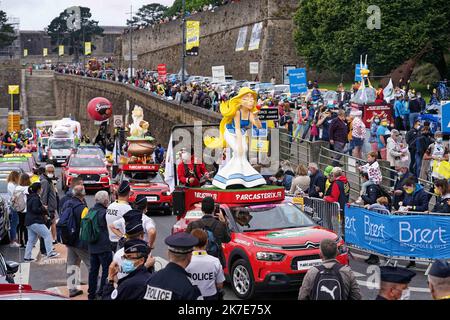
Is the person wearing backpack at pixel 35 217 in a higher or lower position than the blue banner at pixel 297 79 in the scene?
lower

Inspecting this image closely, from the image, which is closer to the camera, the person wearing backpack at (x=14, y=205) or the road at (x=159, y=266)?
the road at (x=159, y=266)

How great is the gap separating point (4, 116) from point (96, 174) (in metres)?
77.6

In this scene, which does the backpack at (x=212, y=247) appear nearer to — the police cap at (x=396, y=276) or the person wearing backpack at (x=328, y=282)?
the person wearing backpack at (x=328, y=282)

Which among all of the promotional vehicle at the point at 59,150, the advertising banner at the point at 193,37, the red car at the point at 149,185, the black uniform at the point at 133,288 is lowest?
the promotional vehicle at the point at 59,150

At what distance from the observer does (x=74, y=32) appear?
7274 inches

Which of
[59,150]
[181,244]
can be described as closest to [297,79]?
[59,150]

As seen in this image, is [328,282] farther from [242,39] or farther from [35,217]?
[242,39]

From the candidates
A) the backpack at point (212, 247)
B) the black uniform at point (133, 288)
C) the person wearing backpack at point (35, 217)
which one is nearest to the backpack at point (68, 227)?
the backpack at point (212, 247)

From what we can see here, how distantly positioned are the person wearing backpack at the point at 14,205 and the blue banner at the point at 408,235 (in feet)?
Result: 22.9

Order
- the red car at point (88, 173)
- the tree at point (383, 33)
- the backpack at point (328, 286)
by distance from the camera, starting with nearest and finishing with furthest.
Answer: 1. the backpack at point (328, 286)
2. the red car at point (88, 173)
3. the tree at point (383, 33)

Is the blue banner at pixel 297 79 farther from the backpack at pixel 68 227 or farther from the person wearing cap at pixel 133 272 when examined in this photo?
the person wearing cap at pixel 133 272

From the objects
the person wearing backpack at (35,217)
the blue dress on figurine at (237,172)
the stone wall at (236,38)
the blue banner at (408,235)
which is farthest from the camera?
the stone wall at (236,38)

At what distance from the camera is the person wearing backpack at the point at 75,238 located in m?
13.6

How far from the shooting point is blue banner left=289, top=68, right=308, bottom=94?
3138 centimetres
